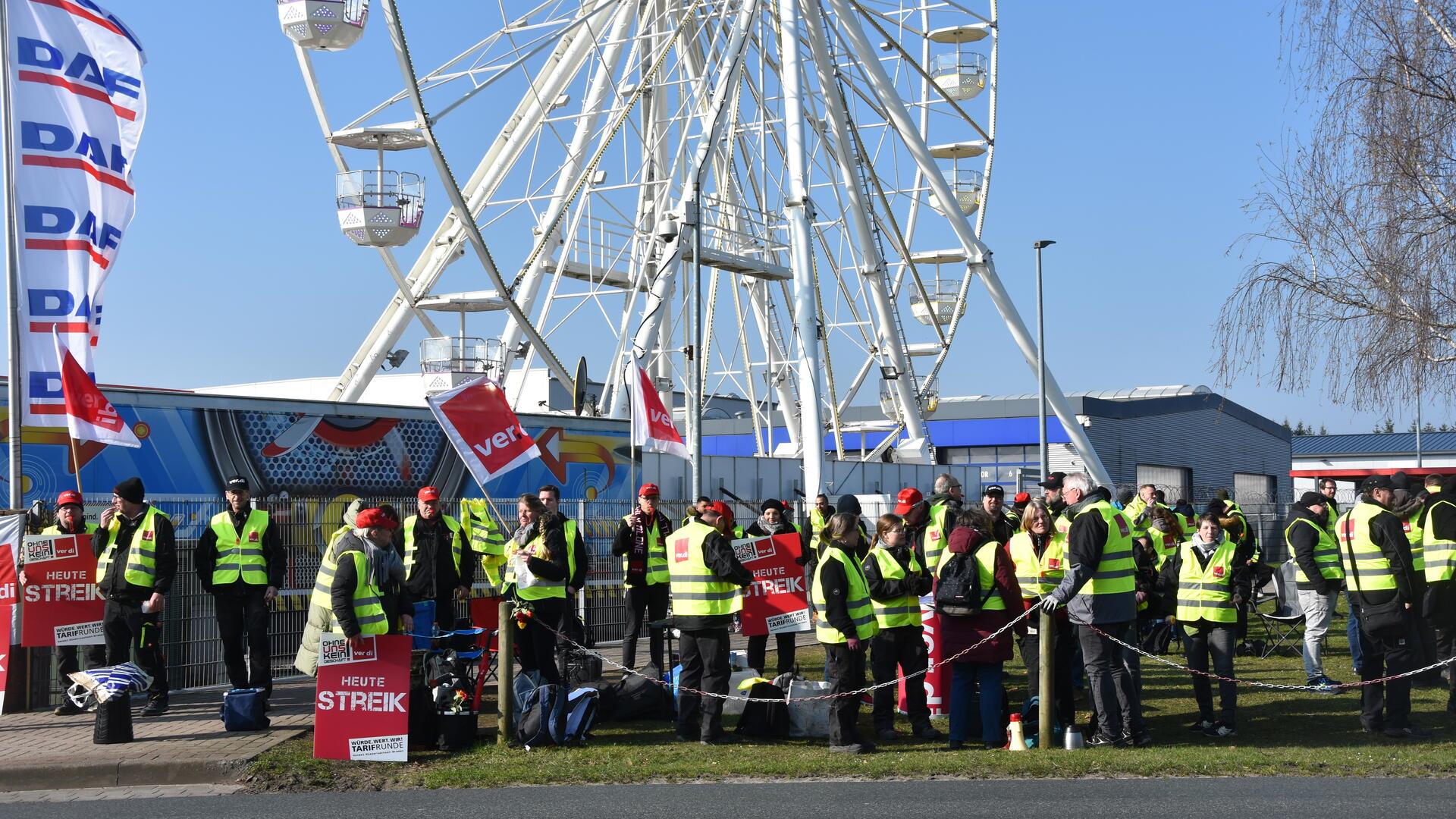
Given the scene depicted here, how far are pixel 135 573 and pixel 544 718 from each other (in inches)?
145

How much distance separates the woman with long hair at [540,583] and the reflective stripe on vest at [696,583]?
115 cm

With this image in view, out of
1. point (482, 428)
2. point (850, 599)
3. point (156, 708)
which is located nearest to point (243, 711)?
point (156, 708)

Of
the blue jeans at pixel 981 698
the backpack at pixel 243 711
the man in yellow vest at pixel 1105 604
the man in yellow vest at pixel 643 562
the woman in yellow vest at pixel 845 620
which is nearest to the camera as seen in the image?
the man in yellow vest at pixel 1105 604

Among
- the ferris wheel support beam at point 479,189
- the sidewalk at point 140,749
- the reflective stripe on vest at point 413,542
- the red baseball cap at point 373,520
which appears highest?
the ferris wheel support beam at point 479,189

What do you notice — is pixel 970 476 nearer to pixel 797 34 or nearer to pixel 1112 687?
pixel 797 34

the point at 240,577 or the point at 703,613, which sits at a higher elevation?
the point at 240,577

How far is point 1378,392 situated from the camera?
49.9ft

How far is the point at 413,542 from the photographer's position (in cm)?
1294

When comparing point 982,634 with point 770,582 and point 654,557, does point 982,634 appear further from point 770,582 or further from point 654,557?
point 654,557

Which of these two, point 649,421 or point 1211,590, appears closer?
point 1211,590

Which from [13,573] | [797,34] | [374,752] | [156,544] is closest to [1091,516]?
[374,752]

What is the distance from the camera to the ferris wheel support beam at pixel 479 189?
1047 inches

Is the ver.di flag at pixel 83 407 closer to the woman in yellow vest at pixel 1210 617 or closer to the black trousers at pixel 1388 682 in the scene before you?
the woman in yellow vest at pixel 1210 617

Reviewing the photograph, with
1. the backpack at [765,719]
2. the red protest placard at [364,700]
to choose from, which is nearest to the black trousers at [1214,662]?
the backpack at [765,719]
